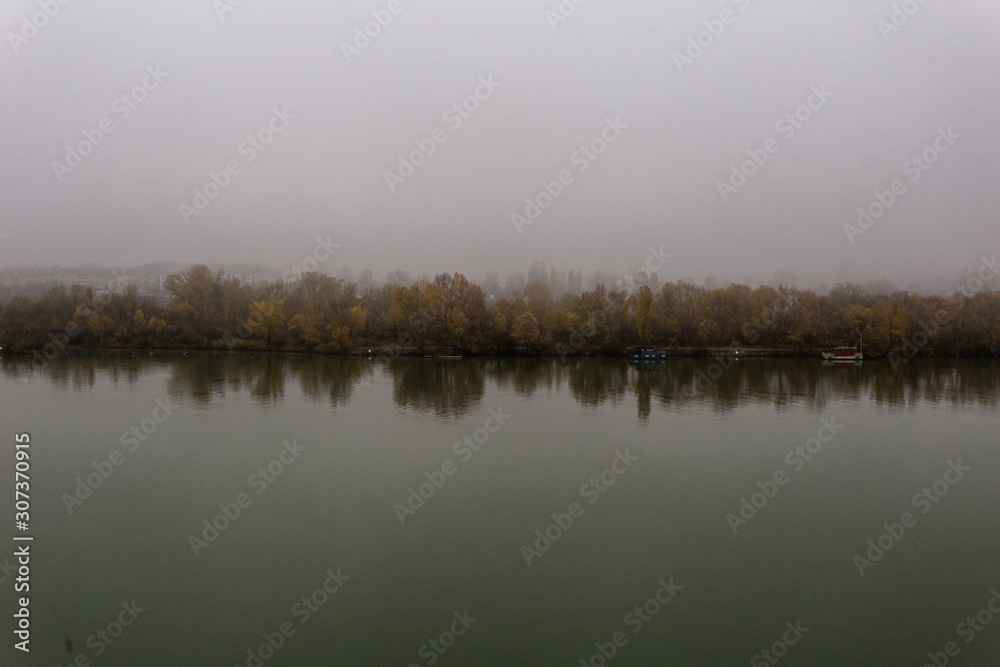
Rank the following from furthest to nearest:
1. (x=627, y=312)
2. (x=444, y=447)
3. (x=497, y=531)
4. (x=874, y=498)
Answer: (x=627, y=312), (x=444, y=447), (x=874, y=498), (x=497, y=531)

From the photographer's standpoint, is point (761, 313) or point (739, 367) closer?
point (739, 367)

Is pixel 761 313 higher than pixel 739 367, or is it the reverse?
pixel 761 313

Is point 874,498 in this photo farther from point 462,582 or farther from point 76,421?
point 76,421

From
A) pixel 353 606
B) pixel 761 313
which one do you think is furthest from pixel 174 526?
pixel 761 313

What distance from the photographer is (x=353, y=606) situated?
6773 mm

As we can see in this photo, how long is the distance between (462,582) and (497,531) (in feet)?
5.17
